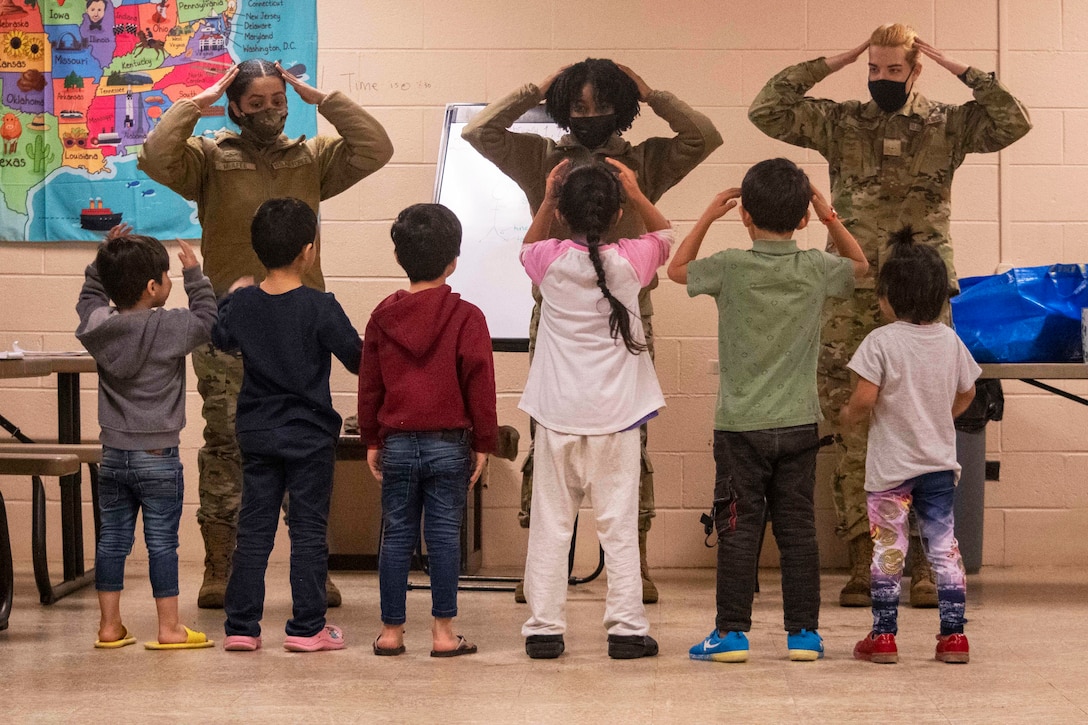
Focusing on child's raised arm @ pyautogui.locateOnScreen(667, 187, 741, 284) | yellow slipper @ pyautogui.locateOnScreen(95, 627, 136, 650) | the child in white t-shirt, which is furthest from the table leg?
the child in white t-shirt

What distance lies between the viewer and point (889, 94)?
3951 mm

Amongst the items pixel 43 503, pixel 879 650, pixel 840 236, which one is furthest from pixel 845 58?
pixel 43 503

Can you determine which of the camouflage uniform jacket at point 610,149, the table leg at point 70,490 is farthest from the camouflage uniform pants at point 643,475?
the table leg at point 70,490

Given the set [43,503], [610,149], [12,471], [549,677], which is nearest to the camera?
[549,677]

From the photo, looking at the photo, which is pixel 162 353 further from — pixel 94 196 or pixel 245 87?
pixel 94 196

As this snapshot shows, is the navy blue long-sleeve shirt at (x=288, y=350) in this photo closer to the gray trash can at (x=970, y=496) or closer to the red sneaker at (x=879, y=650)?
the red sneaker at (x=879, y=650)

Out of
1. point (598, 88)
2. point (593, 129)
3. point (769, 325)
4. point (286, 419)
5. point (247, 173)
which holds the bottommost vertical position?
point (286, 419)

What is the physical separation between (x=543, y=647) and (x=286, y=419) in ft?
2.78

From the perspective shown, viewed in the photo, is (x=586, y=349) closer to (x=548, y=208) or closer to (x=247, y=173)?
(x=548, y=208)

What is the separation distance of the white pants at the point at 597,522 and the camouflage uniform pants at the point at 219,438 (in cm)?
114

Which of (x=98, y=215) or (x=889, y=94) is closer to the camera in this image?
(x=889, y=94)

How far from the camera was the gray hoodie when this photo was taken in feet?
10.6

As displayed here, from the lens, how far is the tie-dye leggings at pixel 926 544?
3098 millimetres

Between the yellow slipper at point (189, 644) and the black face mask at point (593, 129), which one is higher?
the black face mask at point (593, 129)
